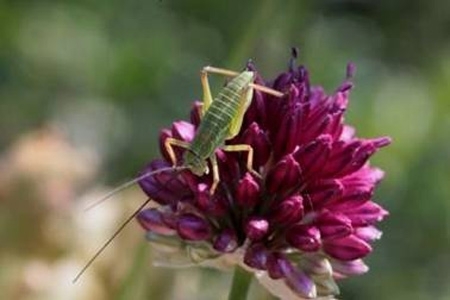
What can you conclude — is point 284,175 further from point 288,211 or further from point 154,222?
point 154,222

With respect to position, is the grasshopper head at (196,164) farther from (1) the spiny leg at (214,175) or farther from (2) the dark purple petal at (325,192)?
(2) the dark purple petal at (325,192)

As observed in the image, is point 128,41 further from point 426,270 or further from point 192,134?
point 192,134

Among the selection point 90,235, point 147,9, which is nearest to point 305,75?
point 90,235

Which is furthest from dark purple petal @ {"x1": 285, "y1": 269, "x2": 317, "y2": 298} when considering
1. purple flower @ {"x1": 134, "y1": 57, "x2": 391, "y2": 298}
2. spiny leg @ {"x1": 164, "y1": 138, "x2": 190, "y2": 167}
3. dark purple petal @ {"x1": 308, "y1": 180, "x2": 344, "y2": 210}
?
spiny leg @ {"x1": 164, "y1": 138, "x2": 190, "y2": 167}

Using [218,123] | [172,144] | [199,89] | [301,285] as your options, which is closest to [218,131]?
[218,123]

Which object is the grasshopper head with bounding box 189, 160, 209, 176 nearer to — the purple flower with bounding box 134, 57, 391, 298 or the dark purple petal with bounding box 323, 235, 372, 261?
the purple flower with bounding box 134, 57, 391, 298

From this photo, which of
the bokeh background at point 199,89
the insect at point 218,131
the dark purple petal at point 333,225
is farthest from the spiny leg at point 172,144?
the bokeh background at point 199,89
